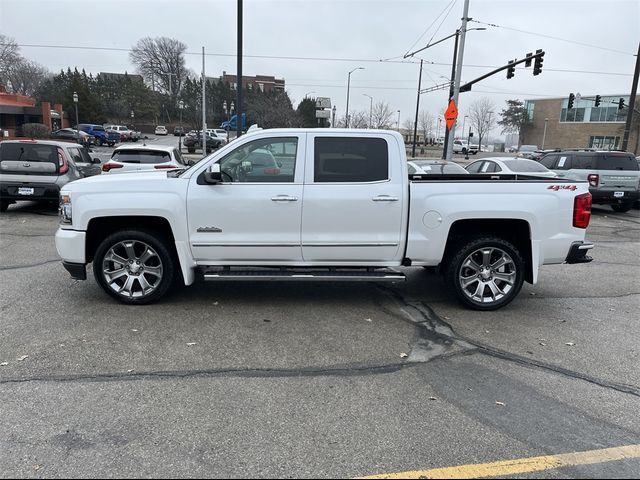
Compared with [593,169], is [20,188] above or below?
below

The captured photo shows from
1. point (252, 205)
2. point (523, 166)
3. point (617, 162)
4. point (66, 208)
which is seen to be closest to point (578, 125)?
point (617, 162)

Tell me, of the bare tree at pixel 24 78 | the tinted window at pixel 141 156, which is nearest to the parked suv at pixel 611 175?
the tinted window at pixel 141 156

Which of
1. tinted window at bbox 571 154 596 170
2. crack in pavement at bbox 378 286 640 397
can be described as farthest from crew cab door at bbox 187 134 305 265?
tinted window at bbox 571 154 596 170

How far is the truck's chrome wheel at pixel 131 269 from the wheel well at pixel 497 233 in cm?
334

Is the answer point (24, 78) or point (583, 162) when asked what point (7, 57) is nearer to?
point (24, 78)

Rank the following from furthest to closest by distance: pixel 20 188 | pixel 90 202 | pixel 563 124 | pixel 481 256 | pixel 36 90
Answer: pixel 36 90
pixel 563 124
pixel 20 188
pixel 481 256
pixel 90 202

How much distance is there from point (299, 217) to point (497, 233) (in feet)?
7.75

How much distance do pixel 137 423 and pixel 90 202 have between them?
9.38ft

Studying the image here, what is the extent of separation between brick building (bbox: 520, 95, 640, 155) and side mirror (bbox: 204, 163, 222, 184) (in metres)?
70.3

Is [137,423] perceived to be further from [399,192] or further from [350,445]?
[399,192]

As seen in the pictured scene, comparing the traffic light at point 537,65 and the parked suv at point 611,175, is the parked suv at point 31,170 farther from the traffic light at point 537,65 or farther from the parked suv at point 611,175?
the traffic light at point 537,65

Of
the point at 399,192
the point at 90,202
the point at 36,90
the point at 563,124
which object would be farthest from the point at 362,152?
the point at 36,90

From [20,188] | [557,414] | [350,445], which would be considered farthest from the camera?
[20,188]

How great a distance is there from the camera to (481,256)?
5.54m
